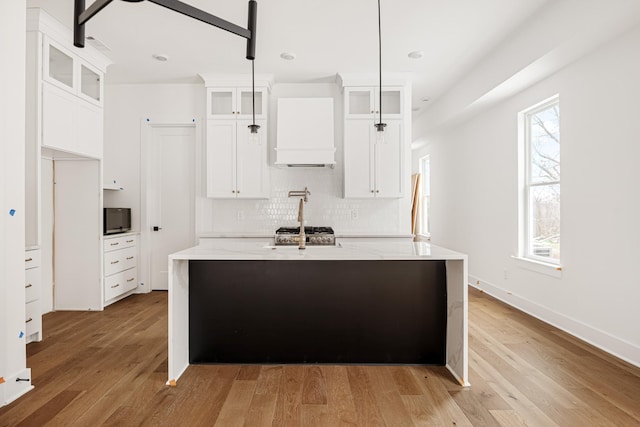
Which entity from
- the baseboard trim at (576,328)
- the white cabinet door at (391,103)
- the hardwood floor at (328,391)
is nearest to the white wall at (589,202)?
the baseboard trim at (576,328)

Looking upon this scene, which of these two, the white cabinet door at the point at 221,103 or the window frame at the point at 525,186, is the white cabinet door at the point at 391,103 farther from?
the white cabinet door at the point at 221,103

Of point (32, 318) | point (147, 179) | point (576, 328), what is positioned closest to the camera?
point (32, 318)

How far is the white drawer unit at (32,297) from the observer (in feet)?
10.4

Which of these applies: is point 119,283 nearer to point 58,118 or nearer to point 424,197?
point 58,118

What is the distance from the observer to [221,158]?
15.8 ft

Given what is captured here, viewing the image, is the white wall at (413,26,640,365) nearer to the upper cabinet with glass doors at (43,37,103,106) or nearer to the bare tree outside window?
the bare tree outside window

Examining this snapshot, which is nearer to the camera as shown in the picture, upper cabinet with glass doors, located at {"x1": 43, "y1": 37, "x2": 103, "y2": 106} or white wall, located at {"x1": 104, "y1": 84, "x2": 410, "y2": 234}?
upper cabinet with glass doors, located at {"x1": 43, "y1": 37, "x2": 103, "y2": 106}

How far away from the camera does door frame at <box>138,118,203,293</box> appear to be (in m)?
5.02

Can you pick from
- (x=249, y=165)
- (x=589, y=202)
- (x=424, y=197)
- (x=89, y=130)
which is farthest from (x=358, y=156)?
(x=424, y=197)

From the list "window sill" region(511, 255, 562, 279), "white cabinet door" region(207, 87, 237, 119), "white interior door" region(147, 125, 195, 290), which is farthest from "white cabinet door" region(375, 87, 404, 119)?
"white interior door" region(147, 125, 195, 290)

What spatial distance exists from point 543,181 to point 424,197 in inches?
162

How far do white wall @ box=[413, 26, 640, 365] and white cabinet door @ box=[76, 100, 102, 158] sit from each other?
15.8ft

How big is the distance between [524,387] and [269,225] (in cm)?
351

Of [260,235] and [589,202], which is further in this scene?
[260,235]
